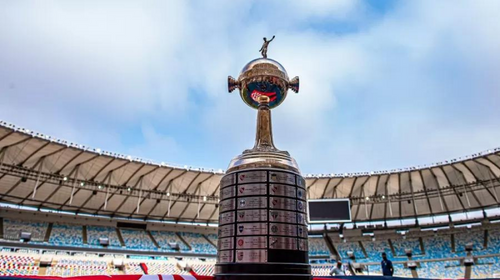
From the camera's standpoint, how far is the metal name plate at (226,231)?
248 inches

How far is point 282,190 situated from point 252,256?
140 cm

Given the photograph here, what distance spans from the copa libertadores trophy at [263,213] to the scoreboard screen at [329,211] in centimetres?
2595

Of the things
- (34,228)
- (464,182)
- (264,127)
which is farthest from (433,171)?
(34,228)

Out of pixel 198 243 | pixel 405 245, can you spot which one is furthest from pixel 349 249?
pixel 198 243

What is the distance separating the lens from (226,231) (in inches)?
251

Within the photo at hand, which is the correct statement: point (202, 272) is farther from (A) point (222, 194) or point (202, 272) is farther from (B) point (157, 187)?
(A) point (222, 194)

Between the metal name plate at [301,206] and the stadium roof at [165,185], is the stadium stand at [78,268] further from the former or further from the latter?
the metal name plate at [301,206]

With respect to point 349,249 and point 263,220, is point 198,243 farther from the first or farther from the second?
point 263,220

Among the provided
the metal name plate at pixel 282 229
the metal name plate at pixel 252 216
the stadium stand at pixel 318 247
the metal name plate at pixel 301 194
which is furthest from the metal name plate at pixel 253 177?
the stadium stand at pixel 318 247

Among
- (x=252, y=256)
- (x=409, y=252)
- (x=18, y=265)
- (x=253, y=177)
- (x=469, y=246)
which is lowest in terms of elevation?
(x=252, y=256)

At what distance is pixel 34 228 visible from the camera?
104ft

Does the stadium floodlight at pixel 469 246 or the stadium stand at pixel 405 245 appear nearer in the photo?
the stadium floodlight at pixel 469 246

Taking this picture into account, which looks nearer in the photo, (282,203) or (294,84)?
(282,203)

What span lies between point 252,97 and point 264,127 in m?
0.76
